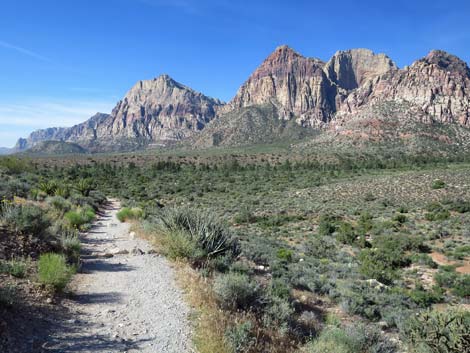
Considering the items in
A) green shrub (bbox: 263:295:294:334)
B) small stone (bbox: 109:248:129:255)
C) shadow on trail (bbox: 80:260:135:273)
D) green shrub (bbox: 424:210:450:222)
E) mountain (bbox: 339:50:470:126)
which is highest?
mountain (bbox: 339:50:470:126)

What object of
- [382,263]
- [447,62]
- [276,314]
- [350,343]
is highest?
[447,62]

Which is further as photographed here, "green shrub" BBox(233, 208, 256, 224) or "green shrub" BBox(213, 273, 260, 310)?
"green shrub" BBox(233, 208, 256, 224)

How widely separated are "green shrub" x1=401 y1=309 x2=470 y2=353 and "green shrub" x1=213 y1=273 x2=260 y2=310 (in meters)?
3.13

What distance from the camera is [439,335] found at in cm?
598

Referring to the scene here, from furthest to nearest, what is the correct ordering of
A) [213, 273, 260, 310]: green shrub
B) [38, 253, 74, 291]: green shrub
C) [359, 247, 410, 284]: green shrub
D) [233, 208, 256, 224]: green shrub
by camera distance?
[233, 208, 256, 224]: green shrub
[359, 247, 410, 284]: green shrub
[213, 273, 260, 310]: green shrub
[38, 253, 74, 291]: green shrub

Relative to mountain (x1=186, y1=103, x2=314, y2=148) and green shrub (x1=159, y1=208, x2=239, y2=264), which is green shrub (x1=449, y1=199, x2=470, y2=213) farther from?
mountain (x1=186, y1=103, x2=314, y2=148)

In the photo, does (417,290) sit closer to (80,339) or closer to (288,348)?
(288,348)

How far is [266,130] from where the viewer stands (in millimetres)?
160125

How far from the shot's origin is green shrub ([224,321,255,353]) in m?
4.47

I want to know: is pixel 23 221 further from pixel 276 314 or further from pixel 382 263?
pixel 382 263

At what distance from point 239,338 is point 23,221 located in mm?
6271

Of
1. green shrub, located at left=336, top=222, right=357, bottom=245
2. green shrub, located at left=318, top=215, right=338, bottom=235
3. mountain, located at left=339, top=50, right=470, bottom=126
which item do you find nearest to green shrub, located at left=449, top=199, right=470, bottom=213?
green shrub, located at left=318, top=215, right=338, bottom=235

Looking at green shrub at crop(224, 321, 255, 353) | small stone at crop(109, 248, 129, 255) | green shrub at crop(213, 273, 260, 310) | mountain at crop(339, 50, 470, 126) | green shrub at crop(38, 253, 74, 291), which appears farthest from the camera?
mountain at crop(339, 50, 470, 126)

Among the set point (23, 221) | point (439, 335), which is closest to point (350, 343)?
point (439, 335)
